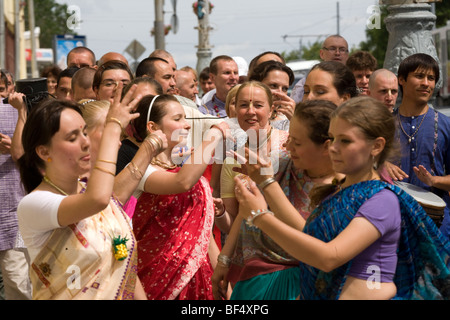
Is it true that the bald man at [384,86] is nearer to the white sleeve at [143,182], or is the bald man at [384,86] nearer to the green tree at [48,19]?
the white sleeve at [143,182]

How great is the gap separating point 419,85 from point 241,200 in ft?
9.47

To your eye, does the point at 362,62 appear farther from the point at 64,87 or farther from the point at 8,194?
the point at 8,194

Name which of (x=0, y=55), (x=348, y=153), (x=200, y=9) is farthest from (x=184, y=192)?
(x=0, y=55)

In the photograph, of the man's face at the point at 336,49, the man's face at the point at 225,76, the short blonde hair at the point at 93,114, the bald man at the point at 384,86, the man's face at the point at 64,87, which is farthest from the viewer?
the man's face at the point at 225,76

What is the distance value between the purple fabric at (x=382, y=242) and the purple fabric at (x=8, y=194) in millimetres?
4302

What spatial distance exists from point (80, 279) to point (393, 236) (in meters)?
1.32

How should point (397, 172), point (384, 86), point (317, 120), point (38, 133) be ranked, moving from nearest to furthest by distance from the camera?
point (38, 133) → point (317, 120) → point (397, 172) → point (384, 86)

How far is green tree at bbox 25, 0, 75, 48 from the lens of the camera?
83.0 metres

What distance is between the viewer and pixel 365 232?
2.92 meters

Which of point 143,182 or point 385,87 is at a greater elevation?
point 385,87

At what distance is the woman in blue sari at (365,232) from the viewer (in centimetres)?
295

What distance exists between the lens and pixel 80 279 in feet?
10.6

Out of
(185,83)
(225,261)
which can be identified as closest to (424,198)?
(225,261)

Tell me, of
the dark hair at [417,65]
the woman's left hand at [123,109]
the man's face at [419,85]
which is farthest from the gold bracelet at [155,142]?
the dark hair at [417,65]
